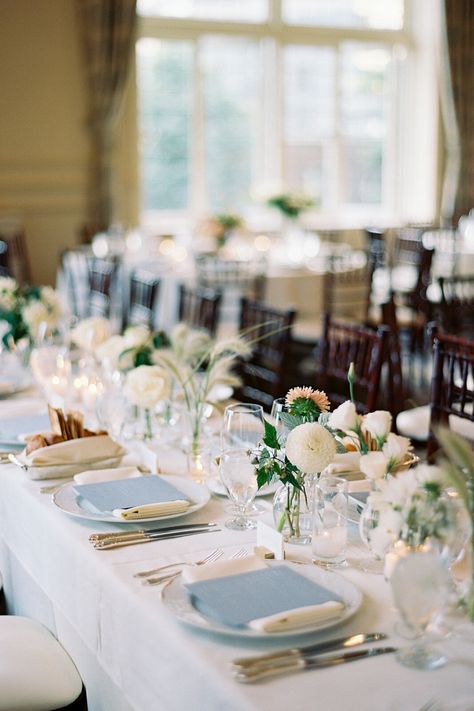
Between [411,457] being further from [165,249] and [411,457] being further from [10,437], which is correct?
[165,249]

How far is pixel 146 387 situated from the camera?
2.28 m

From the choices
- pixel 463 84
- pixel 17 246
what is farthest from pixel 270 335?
pixel 463 84

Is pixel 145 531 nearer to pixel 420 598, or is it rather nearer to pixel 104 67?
pixel 420 598

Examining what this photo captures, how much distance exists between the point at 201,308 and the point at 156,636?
2.61 metres

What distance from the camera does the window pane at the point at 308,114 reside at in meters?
9.45

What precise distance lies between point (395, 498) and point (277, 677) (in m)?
0.29

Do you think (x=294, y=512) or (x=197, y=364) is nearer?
(x=294, y=512)

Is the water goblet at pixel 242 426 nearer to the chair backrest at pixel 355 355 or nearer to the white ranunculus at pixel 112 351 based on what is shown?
the white ranunculus at pixel 112 351

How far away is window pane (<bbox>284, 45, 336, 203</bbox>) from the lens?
9445 mm

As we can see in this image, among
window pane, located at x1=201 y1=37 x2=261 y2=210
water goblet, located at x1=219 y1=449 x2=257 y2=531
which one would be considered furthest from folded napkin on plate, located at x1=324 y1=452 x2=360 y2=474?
window pane, located at x1=201 y1=37 x2=261 y2=210

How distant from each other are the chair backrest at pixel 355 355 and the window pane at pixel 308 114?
6.58 meters

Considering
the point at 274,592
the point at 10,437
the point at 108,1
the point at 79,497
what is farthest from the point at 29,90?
the point at 274,592

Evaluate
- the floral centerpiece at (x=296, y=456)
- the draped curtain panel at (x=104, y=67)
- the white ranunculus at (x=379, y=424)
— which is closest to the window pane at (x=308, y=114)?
the draped curtain panel at (x=104, y=67)

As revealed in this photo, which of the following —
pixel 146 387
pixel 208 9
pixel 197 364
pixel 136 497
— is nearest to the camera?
pixel 136 497
